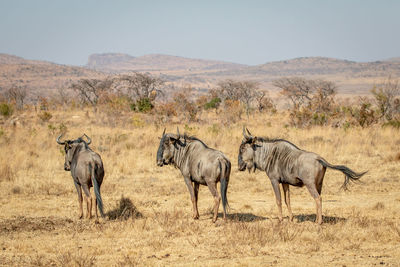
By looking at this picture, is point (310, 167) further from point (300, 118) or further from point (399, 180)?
point (300, 118)

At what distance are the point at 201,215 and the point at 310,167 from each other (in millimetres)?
3033

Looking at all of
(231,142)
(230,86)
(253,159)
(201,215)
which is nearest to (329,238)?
(253,159)

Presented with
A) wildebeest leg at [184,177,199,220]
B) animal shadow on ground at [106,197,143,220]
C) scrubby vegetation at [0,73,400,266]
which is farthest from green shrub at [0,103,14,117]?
wildebeest leg at [184,177,199,220]

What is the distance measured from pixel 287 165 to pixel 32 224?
17.5 ft

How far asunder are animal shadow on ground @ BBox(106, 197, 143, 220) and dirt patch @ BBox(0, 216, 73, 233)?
1026 millimetres

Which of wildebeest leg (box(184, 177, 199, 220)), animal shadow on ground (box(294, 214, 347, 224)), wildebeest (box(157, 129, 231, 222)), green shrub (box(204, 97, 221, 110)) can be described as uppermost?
green shrub (box(204, 97, 221, 110))

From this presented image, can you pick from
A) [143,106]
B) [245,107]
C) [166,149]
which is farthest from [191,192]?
[245,107]

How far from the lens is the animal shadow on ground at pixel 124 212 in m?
10.3

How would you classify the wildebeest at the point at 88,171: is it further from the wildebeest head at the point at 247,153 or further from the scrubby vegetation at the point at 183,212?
A: the wildebeest head at the point at 247,153

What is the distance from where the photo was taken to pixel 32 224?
9602 millimetres

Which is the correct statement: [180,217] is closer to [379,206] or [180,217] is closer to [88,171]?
[88,171]

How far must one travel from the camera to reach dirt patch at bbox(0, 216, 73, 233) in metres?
9.23

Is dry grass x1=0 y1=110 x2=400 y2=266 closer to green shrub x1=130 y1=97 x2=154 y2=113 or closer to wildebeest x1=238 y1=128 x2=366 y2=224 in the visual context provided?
wildebeest x1=238 y1=128 x2=366 y2=224

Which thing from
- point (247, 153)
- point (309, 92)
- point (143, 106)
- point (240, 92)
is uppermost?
point (309, 92)
